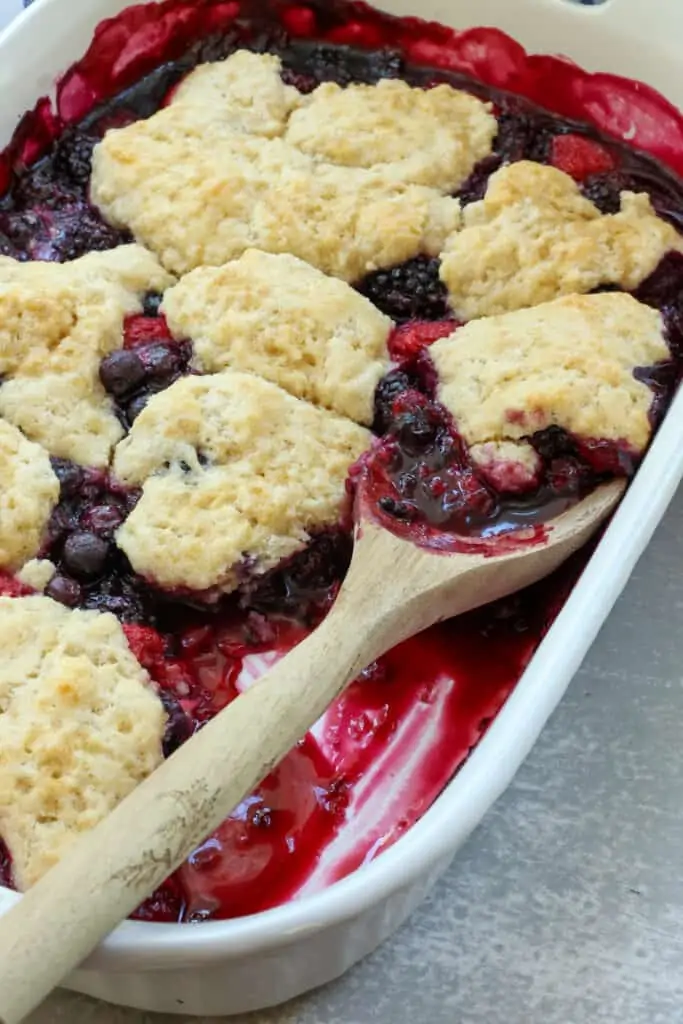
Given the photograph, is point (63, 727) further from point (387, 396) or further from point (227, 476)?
point (387, 396)

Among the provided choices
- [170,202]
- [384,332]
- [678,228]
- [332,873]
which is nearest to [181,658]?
[332,873]

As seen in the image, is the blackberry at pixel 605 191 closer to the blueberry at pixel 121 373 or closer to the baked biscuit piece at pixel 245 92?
the baked biscuit piece at pixel 245 92

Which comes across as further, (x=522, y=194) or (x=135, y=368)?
(x=522, y=194)

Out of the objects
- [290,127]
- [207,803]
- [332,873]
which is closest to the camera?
[207,803]

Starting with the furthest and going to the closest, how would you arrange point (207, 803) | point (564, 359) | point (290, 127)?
point (290, 127)
point (564, 359)
point (207, 803)

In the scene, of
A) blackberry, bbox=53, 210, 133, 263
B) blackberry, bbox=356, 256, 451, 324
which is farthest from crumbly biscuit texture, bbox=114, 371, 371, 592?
blackberry, bbox=53, 210, 133, 263

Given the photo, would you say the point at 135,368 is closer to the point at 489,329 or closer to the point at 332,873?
the point at 489,329

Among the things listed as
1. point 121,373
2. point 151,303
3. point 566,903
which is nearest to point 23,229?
point 151,303
